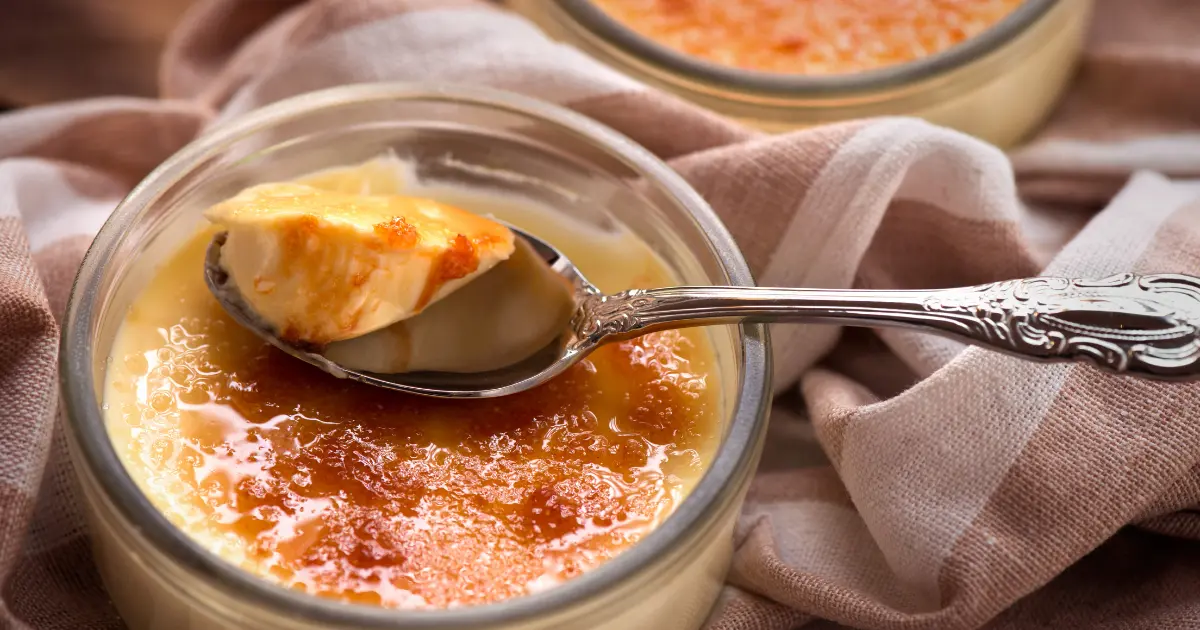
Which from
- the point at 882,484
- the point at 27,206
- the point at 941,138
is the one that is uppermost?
the point at 941,138

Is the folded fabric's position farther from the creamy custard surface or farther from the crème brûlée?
the crème brûlée

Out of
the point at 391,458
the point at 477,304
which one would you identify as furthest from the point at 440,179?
the point at 391,458

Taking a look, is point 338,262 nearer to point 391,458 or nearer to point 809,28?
point 391,458

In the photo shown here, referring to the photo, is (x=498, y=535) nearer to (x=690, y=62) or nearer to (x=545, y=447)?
(x=545, y=447)

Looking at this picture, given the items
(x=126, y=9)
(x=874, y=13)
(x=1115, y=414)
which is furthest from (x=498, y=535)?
(x=126, y=9)

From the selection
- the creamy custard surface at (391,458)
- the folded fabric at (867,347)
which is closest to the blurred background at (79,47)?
the folded fabric at (867,347)

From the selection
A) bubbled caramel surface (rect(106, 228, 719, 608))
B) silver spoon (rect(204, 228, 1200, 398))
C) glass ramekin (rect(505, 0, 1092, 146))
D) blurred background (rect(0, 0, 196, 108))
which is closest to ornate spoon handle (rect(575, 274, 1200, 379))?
silver spoon (rect(204, 228, 1200, 398))

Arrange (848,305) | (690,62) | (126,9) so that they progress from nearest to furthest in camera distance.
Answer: (848,305), (690,62), (126,9)
